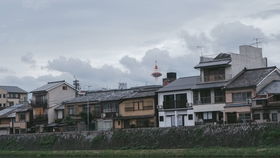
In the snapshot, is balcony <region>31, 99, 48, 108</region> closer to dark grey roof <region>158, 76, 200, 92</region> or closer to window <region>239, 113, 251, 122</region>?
dark grey roof <region>158, 76, 200, 92</region>

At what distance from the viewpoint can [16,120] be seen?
87188 millimetres

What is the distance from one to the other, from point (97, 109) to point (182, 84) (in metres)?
14.6

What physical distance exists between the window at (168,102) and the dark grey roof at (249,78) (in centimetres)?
878

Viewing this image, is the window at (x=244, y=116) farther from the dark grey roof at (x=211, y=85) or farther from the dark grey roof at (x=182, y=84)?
the dark grey roof at (x=182, y=84)

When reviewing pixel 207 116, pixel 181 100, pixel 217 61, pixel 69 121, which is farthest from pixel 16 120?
pixel 217 61

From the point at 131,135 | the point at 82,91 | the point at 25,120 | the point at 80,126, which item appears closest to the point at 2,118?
the point at 25,120

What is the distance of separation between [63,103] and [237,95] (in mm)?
31446

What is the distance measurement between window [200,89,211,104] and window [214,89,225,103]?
1026mm

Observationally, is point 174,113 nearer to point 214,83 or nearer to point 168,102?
point 168,102

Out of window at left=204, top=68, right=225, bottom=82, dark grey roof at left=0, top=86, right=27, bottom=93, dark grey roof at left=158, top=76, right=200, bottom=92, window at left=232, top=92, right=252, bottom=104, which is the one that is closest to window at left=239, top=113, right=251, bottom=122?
window at left=232, top=92, right=252, bottom=104

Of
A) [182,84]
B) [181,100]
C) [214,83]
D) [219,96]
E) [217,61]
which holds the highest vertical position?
[217,61]

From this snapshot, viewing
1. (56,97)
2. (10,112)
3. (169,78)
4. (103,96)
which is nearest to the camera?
(169,78)

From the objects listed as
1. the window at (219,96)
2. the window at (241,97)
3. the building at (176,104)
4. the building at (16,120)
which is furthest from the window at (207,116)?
the building at (16,120)

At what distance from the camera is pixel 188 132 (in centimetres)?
5119
